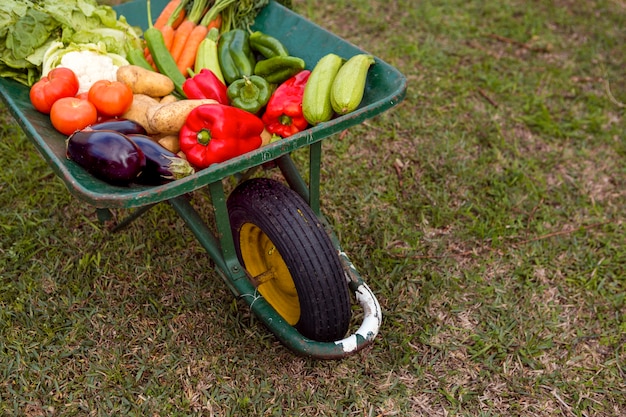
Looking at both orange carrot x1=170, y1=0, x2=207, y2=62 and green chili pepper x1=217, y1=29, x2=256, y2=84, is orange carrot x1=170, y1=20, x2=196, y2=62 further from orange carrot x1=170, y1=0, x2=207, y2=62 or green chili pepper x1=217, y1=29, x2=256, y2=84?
green chili pepper x1=217, y1=29, x2=256, y2=84

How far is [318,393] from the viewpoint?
2490 mm

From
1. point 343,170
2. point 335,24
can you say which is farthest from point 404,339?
point 335,24

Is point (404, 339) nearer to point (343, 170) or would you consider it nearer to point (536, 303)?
point (536, 303)

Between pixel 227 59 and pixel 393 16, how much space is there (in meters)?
2.76

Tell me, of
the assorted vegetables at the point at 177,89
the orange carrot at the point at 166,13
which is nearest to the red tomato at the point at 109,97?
the assorted vegetables at the point at 177,89

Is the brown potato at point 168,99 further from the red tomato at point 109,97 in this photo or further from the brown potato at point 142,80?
the red tomato at point 109,97

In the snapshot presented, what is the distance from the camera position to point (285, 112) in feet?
8.05

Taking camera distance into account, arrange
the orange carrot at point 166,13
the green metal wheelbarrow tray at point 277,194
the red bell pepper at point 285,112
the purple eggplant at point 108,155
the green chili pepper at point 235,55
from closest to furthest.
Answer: the green metal wheelbarrow tray at point 277,194, the purple eggplant at point 108,155, the red bell pepper at point 285,112, the green chili pepper at point 235,55, the orange carrot at point 166,13

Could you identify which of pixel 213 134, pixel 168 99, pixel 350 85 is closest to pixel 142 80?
pixel 168 99

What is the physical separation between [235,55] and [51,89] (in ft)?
2.82

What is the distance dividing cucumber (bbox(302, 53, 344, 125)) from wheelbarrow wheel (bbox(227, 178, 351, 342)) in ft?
1.05

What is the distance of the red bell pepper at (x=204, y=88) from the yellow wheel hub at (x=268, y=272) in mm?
582

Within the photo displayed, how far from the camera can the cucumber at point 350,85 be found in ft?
7.60

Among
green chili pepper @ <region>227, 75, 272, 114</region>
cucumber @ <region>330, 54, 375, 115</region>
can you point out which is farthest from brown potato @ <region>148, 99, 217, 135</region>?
cucumber @ <region>330, 54, 375, 115</region>
